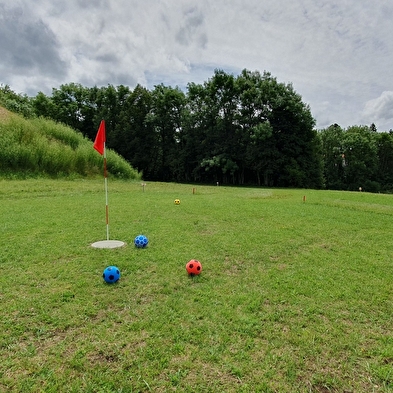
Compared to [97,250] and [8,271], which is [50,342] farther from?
[97,250]

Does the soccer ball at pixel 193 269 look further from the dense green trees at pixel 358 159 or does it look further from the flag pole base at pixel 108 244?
the dense green trees at pixel 358 159

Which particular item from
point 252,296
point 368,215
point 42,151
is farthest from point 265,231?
point 42,151

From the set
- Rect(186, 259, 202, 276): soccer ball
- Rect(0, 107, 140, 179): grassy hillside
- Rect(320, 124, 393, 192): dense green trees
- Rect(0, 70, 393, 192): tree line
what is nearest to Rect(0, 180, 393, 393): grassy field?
Rect(186, 259, 202, 276): soccer ball

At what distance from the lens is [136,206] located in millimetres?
10023

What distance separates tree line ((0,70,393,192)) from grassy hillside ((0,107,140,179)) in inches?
283

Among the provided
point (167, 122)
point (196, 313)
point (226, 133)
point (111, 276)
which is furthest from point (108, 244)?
point (167, 122)

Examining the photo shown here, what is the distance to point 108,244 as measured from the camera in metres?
5.39

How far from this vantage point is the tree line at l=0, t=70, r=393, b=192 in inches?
1176

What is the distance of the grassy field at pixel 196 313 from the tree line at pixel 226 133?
80.4 feet

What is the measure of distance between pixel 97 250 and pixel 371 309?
14.4ft

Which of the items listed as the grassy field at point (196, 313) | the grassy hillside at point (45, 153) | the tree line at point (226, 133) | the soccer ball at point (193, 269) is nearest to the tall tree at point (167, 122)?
the tree line at point (226, 133)

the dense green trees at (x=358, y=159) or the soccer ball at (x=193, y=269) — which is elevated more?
the dense green trees at (x=358, y=159)

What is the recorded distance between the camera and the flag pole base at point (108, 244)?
527 cm

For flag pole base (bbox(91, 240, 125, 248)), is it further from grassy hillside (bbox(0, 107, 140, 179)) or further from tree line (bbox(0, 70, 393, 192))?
tree line (bbox(0, 70, 393, 192))
